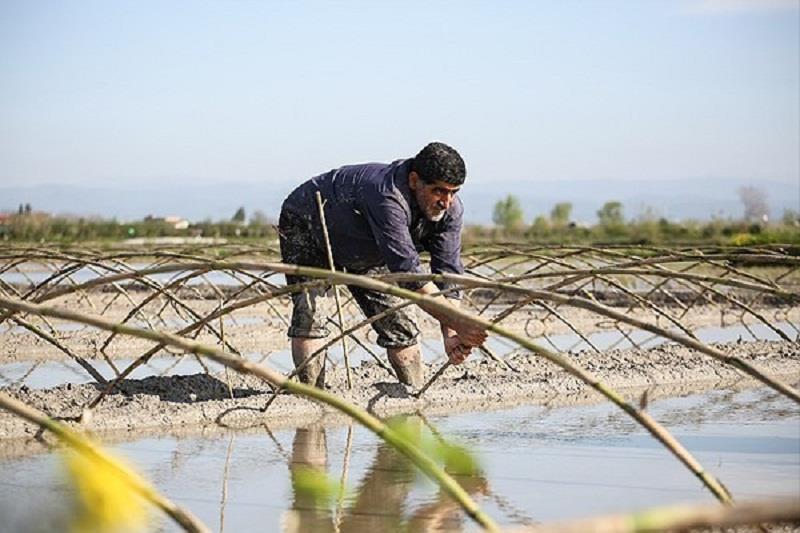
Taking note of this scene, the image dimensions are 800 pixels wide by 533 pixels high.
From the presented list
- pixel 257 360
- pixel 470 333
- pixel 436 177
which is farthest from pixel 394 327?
pixel 257 360

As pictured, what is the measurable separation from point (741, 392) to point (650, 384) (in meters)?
0.60

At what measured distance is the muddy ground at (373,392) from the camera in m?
7.41

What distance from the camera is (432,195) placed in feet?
23.7

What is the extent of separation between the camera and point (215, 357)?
3.28 metres

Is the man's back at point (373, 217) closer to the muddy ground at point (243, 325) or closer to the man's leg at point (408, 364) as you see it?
the man's leg at point (408, 364)

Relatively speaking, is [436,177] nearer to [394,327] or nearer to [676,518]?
[394,327]

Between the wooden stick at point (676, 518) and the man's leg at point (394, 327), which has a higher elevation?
the wooden stick at point (676, 518)

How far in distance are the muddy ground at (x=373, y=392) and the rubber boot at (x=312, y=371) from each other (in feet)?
0.44

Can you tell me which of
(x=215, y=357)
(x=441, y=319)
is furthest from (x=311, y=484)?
(x=215, y=357)

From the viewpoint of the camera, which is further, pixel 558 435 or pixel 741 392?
pixel 741 392

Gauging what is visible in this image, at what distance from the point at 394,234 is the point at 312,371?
1200 mm

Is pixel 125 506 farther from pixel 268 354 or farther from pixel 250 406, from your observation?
pixel 268 354

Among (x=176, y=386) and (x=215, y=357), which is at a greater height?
(x=215, y=357)

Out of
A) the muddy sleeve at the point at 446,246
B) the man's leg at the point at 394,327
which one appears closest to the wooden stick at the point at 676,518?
the muddy sleeve at the point at 446,246
